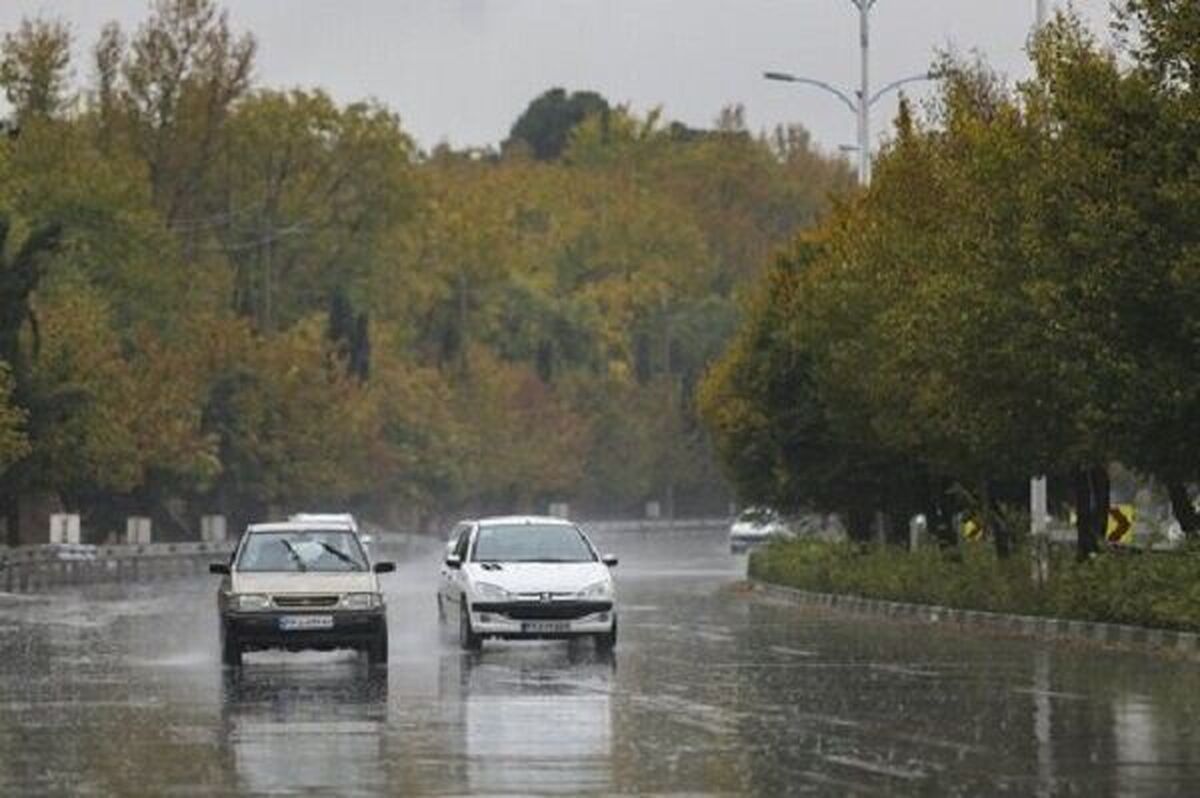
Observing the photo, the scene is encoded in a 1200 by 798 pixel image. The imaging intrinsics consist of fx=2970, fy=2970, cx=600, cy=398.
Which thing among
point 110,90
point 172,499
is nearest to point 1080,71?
point 172,499

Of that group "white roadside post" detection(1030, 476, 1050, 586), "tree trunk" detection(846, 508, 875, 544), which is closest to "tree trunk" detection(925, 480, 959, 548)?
"tree trunk" detection(846, 508, 875, 544)

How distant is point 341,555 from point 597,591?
3.41 meters

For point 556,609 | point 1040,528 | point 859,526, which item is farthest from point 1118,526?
point 556,609

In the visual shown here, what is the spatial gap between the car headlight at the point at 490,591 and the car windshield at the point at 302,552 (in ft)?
6.61

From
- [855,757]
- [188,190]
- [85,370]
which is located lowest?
[855,757]

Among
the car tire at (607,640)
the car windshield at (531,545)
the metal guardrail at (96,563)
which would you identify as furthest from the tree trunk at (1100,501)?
the metal guardrail at (96,563)

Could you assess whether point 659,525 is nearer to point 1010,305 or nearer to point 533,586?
point 1010,305

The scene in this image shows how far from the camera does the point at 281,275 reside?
4806 inches

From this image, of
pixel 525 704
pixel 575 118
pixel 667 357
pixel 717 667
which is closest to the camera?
pixel 525 704

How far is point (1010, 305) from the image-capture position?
4016 cm

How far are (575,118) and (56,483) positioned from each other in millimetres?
120782

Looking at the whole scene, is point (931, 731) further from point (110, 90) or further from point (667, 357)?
point (667, 357)

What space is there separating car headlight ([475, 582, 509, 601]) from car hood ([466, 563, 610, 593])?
0.04 m

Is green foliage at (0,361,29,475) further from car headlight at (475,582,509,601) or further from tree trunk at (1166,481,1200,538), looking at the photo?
car headlight at (475,582,509,601)
